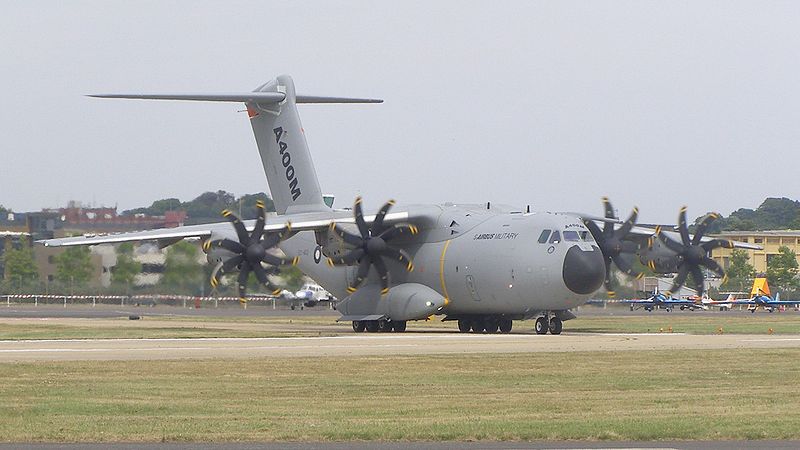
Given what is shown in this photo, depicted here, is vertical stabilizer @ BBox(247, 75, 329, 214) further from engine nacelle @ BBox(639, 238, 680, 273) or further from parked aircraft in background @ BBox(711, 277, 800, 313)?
parked aircraft in background @ BBox(711, 277, 800, 313)

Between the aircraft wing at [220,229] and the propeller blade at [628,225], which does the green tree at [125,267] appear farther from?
the propeller blade at [628,225]

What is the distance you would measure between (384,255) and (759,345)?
13.6 m

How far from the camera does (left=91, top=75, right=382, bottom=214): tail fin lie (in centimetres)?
4628

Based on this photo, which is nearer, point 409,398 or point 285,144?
point 409,398

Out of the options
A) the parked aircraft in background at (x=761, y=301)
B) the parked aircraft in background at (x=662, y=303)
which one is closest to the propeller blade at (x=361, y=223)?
the parked aircraft in background at (x=662, y=303)

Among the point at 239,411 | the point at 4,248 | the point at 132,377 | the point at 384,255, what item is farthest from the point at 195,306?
the point at 239,411

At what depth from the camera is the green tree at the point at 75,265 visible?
57.5 meters

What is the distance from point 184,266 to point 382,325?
30.1ft

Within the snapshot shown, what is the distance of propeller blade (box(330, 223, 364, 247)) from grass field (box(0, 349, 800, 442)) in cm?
1438

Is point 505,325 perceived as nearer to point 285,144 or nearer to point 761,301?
point 285,144

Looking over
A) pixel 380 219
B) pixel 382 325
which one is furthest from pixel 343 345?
pixel 382 325

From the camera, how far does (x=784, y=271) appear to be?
101375 millimetres

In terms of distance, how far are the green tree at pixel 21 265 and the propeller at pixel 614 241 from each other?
101ft

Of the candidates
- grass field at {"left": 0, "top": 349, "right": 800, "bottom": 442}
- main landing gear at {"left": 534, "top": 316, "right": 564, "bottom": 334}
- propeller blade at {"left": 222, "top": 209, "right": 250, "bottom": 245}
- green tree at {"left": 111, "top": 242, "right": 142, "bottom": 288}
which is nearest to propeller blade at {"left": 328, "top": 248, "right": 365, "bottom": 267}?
propeller blade at {"left": 222, "top": 209, "right": 250, "bottom": 245}
